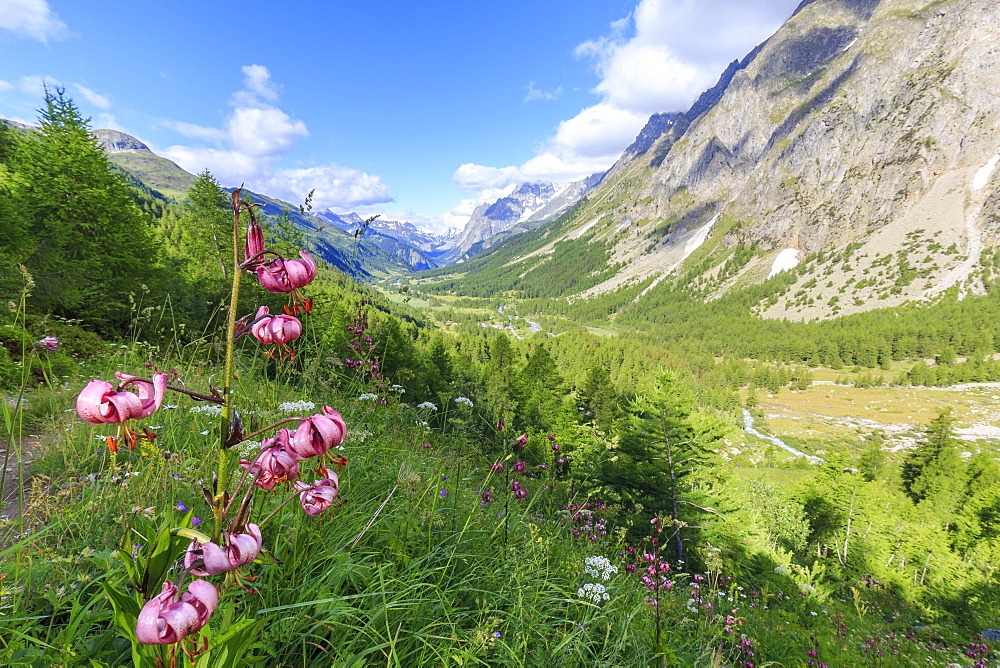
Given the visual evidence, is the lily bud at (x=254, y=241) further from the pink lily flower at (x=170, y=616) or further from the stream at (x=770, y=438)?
the stream at (x=770, y=438)

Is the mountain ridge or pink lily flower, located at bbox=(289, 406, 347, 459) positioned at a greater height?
the mountain ridge

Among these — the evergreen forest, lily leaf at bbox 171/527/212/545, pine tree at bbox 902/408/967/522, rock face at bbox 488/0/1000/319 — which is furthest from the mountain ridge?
lily leaf at bbox 171/527/212/545

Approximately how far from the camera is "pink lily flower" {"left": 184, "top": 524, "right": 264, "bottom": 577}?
0.99 meters

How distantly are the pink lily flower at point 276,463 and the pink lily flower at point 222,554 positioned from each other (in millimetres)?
190

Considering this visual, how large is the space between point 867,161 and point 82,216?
602 ft

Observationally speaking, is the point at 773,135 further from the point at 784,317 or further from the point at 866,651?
the point at 866,651

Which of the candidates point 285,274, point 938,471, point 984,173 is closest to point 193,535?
point 285,274

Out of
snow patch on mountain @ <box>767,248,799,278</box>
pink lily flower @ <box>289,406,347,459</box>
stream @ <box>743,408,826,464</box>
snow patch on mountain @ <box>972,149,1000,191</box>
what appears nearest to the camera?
pink lily flower @ <box>289,406,347,459</box>

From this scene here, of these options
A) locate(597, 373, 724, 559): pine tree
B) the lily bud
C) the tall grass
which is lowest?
locate(597, 373, 724, 559): pine tree

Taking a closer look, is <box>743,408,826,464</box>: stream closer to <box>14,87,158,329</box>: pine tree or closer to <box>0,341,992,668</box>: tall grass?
<box>0,341,992,668</box>: tall grass

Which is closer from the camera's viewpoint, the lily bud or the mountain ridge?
the lily bud

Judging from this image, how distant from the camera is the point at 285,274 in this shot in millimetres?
1440

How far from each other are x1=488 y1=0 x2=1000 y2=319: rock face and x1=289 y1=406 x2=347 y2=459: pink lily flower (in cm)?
15614

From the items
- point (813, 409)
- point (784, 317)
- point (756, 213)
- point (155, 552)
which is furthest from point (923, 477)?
point (756, 213)
